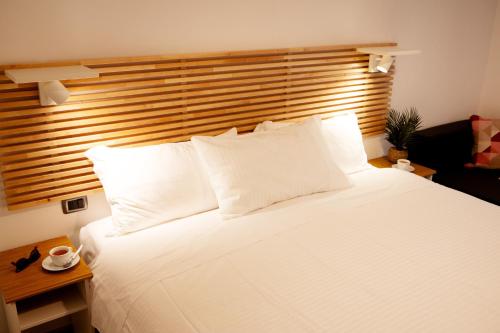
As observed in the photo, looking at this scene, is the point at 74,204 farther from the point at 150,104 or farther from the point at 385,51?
the point at 385,51

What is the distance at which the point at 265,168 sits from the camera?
8.26 ft

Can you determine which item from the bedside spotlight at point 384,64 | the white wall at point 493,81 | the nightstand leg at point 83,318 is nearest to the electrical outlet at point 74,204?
the nightstand leg at point 83,318

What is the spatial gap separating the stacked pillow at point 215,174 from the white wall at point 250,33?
32 cm

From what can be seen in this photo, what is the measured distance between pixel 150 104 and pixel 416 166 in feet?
7.63

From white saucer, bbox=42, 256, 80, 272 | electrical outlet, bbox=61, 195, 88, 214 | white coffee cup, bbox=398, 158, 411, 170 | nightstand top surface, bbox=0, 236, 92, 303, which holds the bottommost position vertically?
nightstand top surface, bbox=0, 236, 92, 303

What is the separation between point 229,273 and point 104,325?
608mm

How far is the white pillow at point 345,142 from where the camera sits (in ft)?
10.0

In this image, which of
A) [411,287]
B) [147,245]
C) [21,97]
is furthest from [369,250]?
[21,97]

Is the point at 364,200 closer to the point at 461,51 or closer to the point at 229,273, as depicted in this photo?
the point at 229,273

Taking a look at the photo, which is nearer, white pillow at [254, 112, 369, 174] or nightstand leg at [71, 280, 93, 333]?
nightstand leg at [71, 280, 93, 333]

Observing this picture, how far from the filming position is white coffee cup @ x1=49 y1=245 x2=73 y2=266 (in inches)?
80.7

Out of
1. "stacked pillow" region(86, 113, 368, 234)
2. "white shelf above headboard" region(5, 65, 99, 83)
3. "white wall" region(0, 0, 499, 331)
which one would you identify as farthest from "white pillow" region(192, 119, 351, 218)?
"white shelf above headboard" region(5, 65, 99, 83)

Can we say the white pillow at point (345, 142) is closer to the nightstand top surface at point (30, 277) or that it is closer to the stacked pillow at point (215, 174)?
the stacked pillow at point (215, 174)

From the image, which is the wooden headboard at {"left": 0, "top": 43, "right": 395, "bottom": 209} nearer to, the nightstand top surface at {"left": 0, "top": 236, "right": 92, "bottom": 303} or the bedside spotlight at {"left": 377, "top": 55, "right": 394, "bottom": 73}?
the bedside spotlight at {"left": 377, "top": 55, "right": 394, "bottom": 73}
